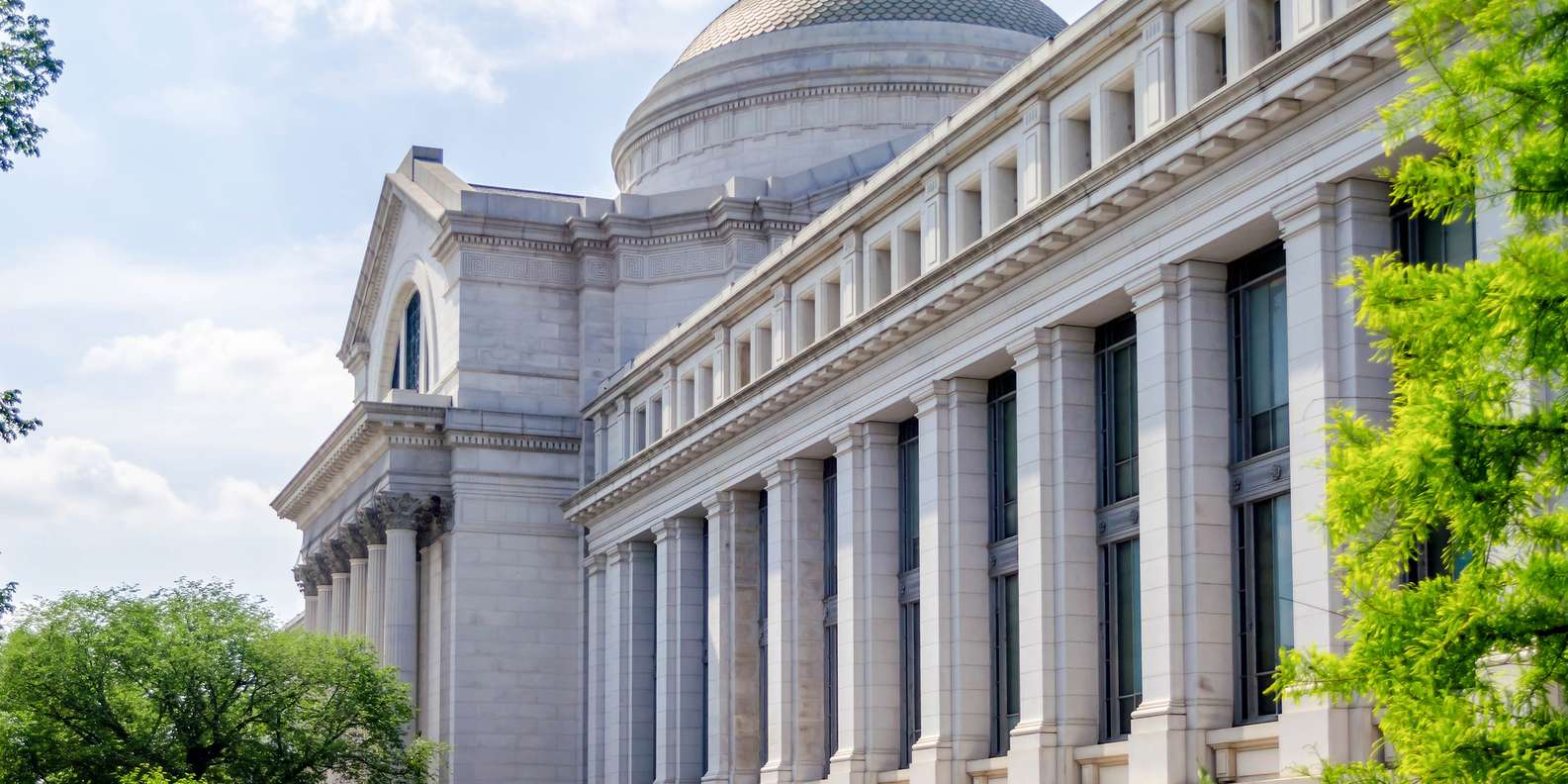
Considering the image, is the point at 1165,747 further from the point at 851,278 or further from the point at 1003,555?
the point at 851,278

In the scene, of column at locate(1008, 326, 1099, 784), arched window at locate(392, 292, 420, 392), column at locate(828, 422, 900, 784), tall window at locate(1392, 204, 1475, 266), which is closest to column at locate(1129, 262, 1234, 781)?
column at locate(1008, 326, 1099, 784)

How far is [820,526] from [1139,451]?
53.1 feet

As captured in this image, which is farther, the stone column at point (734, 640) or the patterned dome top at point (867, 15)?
the patterned dome top at point (867, 15)

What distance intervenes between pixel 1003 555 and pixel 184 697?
921 inches

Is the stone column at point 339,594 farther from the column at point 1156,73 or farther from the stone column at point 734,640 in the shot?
the column at point 1156,73

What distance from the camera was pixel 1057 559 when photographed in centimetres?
4031

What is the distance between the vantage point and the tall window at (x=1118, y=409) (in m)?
39.5

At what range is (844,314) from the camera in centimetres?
4916

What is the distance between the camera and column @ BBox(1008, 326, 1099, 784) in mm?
39688

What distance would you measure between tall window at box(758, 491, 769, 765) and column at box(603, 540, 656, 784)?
7.41 metres

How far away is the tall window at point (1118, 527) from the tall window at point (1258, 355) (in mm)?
2832

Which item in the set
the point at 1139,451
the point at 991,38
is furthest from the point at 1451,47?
the point at 991,38

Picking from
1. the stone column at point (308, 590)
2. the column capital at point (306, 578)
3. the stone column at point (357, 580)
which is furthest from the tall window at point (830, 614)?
the stone column at point (308, 590)

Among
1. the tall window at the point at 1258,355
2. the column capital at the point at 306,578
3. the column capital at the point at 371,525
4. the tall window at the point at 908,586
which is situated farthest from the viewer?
the column capital at the point at 306,578
